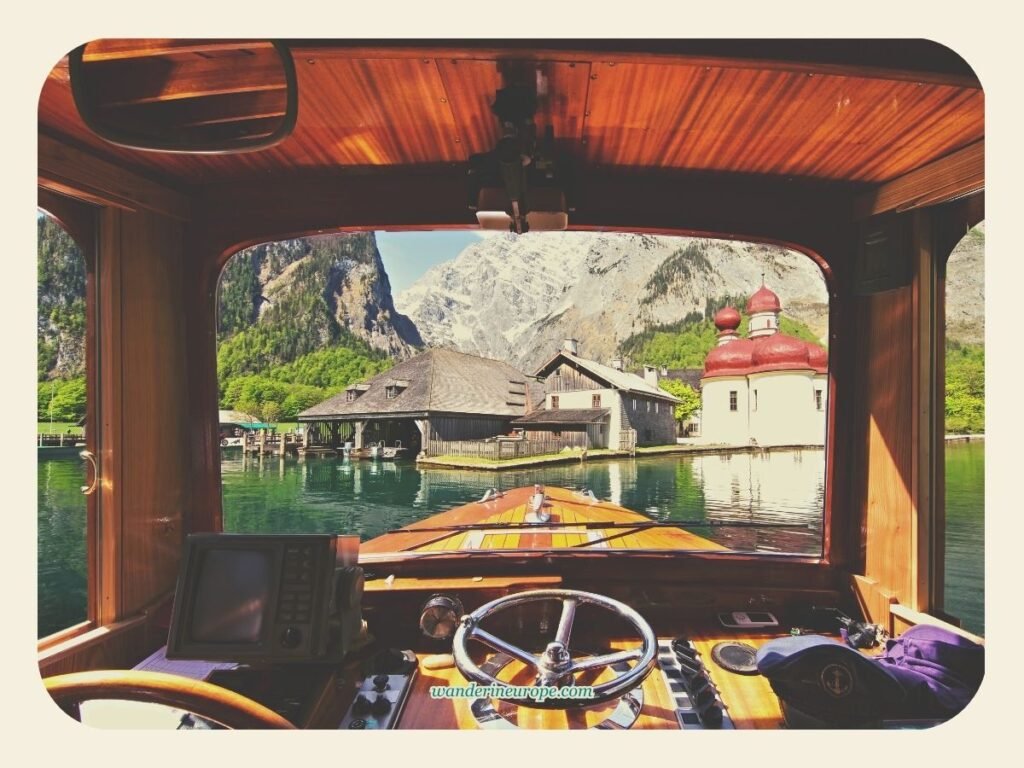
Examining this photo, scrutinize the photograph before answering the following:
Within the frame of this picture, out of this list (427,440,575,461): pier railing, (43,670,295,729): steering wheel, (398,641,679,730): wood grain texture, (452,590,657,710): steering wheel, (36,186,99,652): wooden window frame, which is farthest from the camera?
(427,440,575,461): pier railing

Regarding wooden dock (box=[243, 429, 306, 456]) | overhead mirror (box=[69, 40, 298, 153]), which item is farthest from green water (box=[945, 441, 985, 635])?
wooden dock (box=[243, 429, 306, 456])

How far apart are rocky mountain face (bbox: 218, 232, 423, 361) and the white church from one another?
127cm

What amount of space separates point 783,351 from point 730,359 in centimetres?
23

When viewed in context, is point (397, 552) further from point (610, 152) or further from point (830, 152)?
point (830, 152)

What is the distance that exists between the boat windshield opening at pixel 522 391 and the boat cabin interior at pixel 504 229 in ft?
0.20

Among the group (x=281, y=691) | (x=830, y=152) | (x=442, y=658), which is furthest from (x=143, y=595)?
(x=830, y=152)

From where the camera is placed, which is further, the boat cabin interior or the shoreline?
the shoreline

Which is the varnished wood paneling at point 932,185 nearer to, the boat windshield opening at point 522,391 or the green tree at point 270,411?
the boat windshield opening at point 522,391

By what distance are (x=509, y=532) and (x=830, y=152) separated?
178 cm

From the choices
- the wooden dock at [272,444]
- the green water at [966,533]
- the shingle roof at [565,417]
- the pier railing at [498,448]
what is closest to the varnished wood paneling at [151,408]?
the wooden dock at [272,444]

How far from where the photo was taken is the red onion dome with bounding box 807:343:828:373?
188cm

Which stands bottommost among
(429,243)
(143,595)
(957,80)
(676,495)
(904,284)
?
(143,595)

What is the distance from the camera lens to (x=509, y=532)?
188 centimetres

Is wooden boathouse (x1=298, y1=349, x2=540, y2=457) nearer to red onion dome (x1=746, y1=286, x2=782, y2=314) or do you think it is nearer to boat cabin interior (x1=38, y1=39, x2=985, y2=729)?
boat cabin interior (x1=38, y1=39, x2=985, y2=729)
